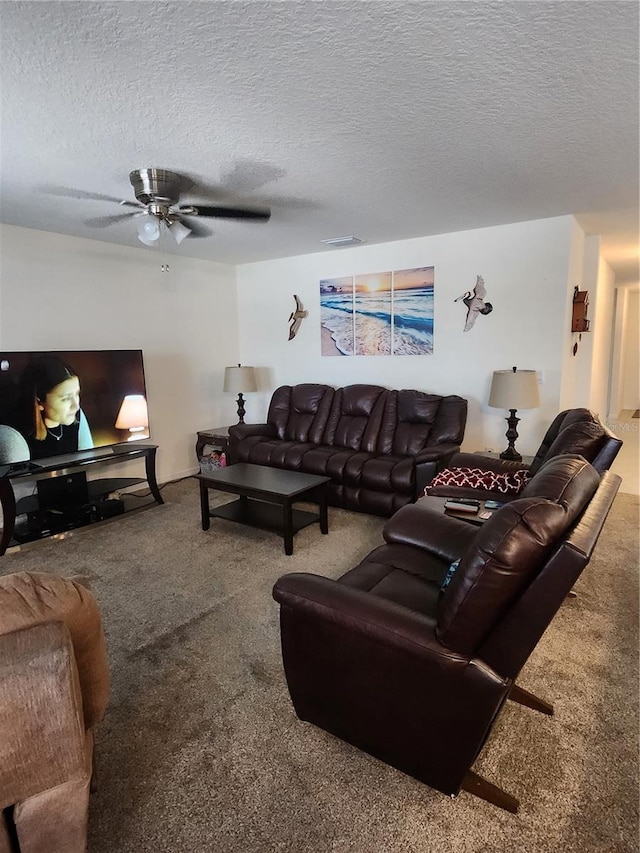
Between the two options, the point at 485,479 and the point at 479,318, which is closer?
the point at 485,479

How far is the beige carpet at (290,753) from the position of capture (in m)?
1.43

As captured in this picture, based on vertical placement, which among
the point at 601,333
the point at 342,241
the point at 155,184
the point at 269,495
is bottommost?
the point at 269,495

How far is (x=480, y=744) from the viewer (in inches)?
54.2

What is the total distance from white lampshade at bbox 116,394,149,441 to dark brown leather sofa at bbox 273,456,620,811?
3.21m

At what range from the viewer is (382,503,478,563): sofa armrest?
7.18ft

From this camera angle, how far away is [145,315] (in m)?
4.84

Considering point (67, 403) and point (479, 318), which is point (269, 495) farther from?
point (479, 318)

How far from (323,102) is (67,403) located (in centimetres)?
310

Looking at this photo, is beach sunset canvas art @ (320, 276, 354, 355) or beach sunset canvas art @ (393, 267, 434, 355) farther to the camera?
beach sunset canvas art @ (320, 276, 354, 355)

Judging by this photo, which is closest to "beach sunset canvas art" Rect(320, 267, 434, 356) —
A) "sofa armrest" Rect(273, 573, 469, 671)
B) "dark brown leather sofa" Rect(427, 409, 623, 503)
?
"dark brown leather sofa" Rect(427, 409, 623, 503)

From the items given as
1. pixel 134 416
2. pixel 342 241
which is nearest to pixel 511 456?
pixel 342 241

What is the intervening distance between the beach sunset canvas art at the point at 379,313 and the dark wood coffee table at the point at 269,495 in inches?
73.6

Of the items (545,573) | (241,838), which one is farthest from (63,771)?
(545,573)

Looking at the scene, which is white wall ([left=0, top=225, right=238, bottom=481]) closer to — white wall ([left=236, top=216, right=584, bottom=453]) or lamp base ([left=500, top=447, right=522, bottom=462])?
white wall ([left=236, top=216, right=584, bottom=453])
